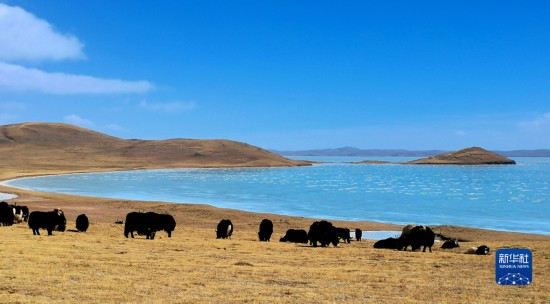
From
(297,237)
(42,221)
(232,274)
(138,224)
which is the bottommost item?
(297,237)

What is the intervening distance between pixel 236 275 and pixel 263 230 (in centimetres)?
1322

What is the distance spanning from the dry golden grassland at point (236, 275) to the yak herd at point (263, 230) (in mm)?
2600

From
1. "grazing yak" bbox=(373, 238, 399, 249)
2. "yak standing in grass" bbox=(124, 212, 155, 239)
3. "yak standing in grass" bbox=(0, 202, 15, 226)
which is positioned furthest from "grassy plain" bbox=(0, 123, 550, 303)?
"yak standing in grass" bbox=(0, 202, 15, 226)

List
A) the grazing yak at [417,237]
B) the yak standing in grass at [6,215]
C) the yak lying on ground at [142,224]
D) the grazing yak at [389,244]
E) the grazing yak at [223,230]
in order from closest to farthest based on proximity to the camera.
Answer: the grazing yak at [417,237] < the grazing yak at [389,244] < the yak lying on ground at [142,224] < the grazing yak at [223,230] < the yak standing in grass at [6,215]

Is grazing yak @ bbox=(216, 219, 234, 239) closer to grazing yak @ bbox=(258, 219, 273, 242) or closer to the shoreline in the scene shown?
grazing yak @ bbox=(258, 219, 273, 242)

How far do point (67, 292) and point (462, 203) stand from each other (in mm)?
56989

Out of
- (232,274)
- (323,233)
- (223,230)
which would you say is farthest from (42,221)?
(232,274)

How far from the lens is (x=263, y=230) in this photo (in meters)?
27.4

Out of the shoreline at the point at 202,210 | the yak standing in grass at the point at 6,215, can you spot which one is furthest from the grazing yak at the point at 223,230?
the shoreline at the point at 202,210

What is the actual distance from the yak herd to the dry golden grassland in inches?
102

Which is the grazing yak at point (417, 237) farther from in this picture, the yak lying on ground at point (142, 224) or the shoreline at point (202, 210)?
the yak lying on ground at point (142, 224)

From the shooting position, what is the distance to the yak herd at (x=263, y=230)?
904 inches

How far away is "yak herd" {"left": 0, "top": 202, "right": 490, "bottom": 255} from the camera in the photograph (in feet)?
75.3

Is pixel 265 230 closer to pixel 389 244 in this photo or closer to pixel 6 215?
pixel 389 244
